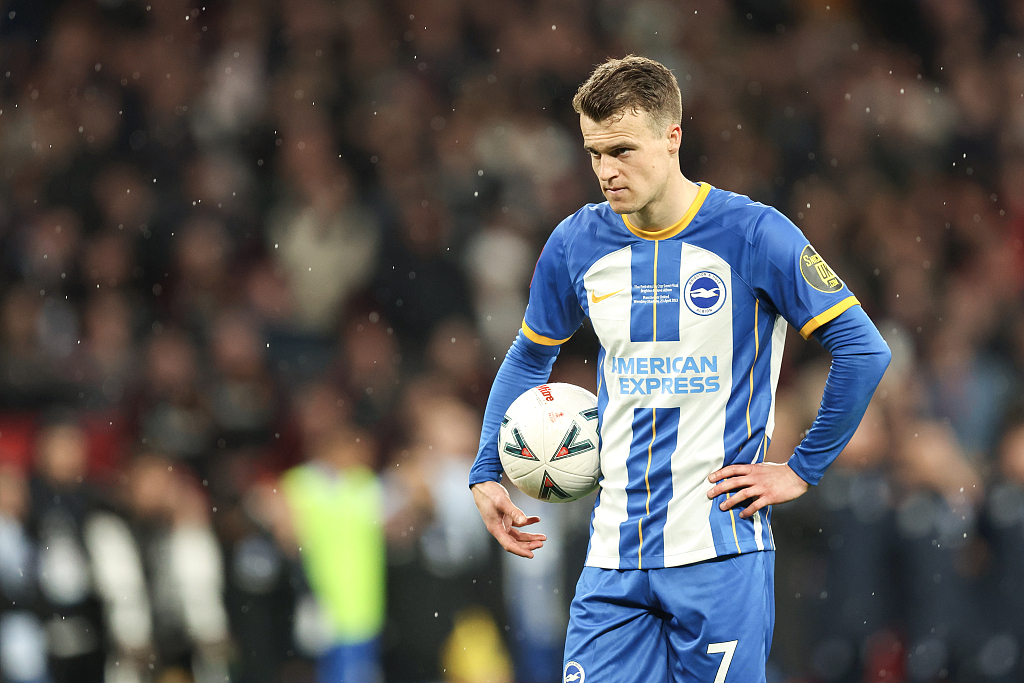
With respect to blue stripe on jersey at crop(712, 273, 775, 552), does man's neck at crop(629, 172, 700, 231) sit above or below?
above

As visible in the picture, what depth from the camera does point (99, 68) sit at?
9.56m

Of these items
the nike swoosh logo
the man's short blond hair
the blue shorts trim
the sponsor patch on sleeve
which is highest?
the man's short blond hair

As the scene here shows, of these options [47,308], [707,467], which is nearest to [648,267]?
[707,467]

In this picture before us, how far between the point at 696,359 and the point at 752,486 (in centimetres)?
34

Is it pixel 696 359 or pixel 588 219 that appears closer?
pixel 696 359

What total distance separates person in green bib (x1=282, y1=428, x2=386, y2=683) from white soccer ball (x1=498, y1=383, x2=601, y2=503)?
3.97m

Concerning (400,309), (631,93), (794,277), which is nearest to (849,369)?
(794,277)

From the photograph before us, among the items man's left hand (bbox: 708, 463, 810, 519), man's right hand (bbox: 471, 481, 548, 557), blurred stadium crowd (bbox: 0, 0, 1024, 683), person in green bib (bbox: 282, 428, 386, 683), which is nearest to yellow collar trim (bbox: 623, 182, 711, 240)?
man's left hand (bbox: 708, 463, 810, 519)

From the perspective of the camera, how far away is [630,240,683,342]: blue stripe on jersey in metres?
2.91

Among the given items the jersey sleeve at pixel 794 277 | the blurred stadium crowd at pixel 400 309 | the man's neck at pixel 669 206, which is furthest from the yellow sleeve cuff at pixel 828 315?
the blurred stadium crowd at pixel 400 309

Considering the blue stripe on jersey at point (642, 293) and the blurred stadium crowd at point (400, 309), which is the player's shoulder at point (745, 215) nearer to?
the blue stripe on jersey at point (642, 293)

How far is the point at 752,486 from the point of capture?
9.27 ft

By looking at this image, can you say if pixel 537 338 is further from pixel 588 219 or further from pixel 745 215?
pixel 745 215

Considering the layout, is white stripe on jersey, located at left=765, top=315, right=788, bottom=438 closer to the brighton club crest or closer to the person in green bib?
the brighton club crest
